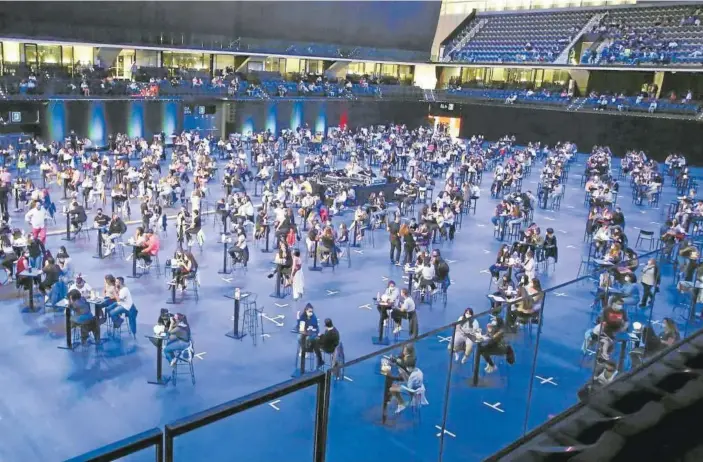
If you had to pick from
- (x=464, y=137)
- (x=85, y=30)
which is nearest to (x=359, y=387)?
(x=85, y=30)

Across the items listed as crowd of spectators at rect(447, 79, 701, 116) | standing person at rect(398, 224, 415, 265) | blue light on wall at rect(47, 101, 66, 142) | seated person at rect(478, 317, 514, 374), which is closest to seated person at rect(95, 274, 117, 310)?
seated person at rect(478, 317, 514, 374)

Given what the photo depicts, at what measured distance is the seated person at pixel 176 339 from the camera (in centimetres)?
1059

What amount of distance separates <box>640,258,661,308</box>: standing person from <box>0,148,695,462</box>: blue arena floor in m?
0.13

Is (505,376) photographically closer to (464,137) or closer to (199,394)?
(199,394)

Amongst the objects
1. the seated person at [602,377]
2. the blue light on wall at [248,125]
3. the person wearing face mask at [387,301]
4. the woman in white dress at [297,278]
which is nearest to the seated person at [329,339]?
the person wearing face mask at [387,301]

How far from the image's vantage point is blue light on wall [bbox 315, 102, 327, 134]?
45469 millimetres

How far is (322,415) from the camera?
14.7 ft

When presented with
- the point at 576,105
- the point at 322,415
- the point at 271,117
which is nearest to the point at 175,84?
the point at 271,117

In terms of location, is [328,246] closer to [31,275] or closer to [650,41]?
[31,275]

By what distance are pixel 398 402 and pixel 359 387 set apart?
2.27m

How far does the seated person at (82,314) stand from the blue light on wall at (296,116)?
33.6 m

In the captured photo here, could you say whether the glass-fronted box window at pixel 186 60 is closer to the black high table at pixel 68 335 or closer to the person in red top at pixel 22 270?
the person in red top at pixel 22 270

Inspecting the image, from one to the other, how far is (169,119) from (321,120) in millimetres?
10845

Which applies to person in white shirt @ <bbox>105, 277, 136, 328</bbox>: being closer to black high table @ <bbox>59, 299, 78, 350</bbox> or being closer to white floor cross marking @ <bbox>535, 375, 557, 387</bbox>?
black high table @ <bbox>59, 299, 78, 350</bbox>
